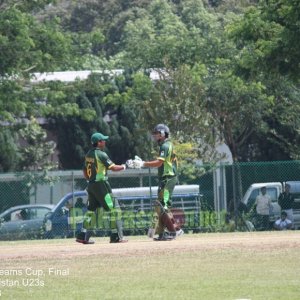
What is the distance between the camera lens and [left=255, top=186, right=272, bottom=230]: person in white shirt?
95.3ft

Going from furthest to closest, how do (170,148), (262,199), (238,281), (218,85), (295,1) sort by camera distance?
1. (218,85)
2. (262,199)
3. (295,1)
4. (170,148)
5. (238,281)

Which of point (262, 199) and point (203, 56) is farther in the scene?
point (203, 56)

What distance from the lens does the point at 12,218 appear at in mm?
29719

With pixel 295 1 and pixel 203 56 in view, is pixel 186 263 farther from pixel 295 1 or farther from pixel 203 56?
pixel 203 56

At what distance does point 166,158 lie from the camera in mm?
18469

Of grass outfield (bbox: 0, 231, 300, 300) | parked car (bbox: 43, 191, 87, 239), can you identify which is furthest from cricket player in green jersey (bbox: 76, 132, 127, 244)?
parked car (bbox: 43, 191, 87, 239)

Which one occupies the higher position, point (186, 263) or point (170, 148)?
point (170, 148)

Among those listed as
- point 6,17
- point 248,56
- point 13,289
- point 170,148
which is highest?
point 6,17

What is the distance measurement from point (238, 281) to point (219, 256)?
278 cm

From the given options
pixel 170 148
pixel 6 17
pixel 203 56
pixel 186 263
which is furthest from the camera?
pixel 203 56

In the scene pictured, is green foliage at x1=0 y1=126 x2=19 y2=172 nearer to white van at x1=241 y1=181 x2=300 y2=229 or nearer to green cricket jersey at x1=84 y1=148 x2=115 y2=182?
white van at x1=241 y1=181 x2=300 y2=229

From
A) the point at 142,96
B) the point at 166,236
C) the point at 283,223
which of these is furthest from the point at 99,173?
the point at 142,96

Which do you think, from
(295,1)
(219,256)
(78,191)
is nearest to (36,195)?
(78,191)

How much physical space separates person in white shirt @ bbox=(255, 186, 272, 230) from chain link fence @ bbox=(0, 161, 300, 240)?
0.39 feet
